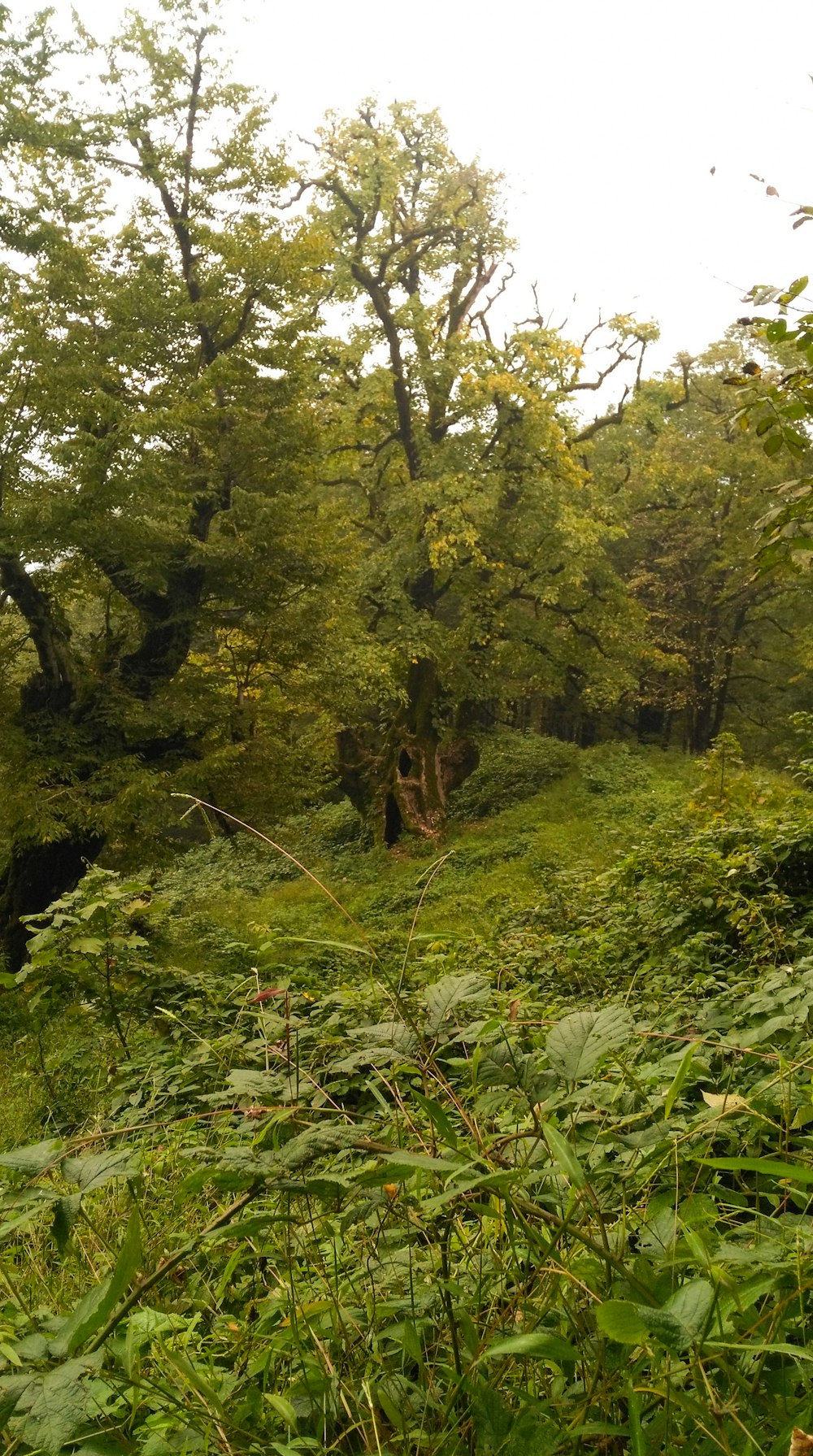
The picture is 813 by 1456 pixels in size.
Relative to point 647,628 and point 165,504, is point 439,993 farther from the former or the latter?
point 647,628

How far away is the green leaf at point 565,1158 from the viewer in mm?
1003

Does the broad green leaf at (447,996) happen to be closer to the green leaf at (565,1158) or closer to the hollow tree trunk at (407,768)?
the green leaf at (565,1158)

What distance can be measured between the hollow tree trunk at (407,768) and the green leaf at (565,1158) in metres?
14.3

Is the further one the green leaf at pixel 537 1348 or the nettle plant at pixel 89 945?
the nettle plant at pixel 89 945

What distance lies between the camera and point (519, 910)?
7.88m

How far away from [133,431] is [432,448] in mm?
7516

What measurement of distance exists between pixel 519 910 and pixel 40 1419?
7.04 m

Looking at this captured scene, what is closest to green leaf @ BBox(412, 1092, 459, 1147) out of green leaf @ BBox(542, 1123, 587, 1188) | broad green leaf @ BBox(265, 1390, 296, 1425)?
green leaf @ BBox(542, 1123, 587, 1188)

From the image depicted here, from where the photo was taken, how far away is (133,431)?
952cm

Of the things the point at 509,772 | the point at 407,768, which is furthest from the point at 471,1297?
the point at 509,772

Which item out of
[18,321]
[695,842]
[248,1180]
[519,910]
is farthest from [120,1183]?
[18,321]

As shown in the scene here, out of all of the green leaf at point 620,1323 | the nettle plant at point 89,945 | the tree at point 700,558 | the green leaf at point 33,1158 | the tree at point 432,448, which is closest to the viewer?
the green leaf at point 620,1323

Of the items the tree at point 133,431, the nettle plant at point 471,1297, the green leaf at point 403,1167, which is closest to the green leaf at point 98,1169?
the nettle plant at point 471,1297

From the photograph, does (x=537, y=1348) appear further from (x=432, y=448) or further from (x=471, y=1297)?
(x=432, y=448)
